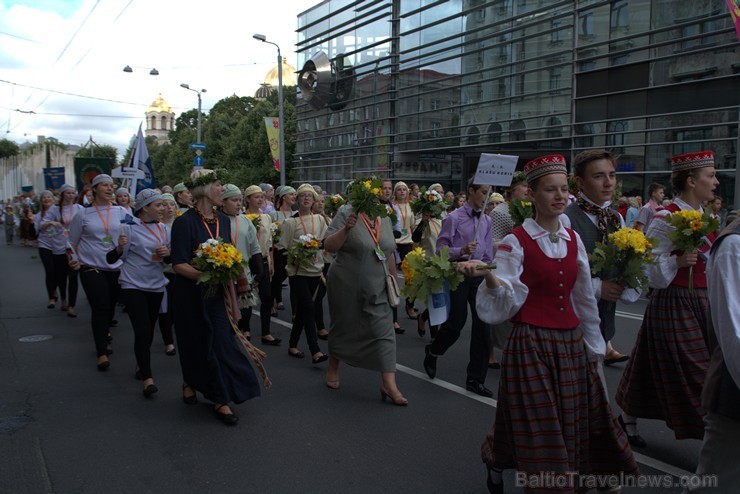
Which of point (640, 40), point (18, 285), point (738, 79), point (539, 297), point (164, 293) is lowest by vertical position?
point (18, 285)

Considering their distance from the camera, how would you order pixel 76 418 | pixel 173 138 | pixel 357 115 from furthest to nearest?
pixel 173 138, pixel 357 115, pixel 76 418

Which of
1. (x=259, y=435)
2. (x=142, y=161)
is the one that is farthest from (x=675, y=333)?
(x=142, y=161)

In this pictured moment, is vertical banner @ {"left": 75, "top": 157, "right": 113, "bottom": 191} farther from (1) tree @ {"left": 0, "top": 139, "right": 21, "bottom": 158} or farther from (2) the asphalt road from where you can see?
(1) tree @ {"left": 0, "top": 139, "right": 21, "bottom": 158}

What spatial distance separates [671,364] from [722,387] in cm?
202

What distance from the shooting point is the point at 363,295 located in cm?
592

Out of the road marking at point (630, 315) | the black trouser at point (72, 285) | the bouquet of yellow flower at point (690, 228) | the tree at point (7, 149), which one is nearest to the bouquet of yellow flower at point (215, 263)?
the bouquet of yellow flower at point (690, 228)

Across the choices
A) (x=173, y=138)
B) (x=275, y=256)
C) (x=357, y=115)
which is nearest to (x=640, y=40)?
(x=275, y=256)

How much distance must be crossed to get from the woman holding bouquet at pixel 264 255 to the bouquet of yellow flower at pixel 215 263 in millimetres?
2419

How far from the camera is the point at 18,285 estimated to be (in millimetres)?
14422

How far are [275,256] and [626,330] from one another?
540 cm

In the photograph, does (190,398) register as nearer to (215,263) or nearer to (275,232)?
(215,263)

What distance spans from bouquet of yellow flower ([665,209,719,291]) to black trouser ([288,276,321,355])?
165 inches

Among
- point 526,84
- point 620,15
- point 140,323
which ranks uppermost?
point 620,15

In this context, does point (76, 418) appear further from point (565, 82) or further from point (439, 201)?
point (565, 82)
